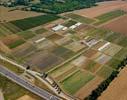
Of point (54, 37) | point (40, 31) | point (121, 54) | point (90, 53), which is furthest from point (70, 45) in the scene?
point (121, 54)

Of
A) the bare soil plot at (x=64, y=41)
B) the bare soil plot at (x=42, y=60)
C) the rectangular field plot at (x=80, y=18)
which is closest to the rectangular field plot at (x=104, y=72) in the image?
the bare soil plot at (x=42, y=60)

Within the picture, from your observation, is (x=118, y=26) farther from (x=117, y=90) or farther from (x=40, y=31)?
(x=117, y=90)

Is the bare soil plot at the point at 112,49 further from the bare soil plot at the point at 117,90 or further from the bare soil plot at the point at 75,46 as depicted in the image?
the bare soil plot at the point at 117,90

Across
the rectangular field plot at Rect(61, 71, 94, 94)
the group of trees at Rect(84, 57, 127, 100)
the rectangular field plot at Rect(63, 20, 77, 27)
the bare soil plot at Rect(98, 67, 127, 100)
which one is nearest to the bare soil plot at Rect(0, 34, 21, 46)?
the rectangular field plot at Rect(63, 20, 77, 27)

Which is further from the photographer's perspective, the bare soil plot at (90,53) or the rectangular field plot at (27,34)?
the rectangular field plot at (27,34)

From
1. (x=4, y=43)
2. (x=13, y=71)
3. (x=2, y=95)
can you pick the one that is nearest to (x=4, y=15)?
(x=4, y=43)

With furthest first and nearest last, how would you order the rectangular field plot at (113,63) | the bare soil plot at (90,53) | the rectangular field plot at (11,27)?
the rectangular field plot at (11,27) → the bare soil plot at (90,53) → the rectangular field plot at (113,63)

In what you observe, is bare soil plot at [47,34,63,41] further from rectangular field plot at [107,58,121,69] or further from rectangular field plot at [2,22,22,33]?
rectangular field plot at [107,58,121,69]
